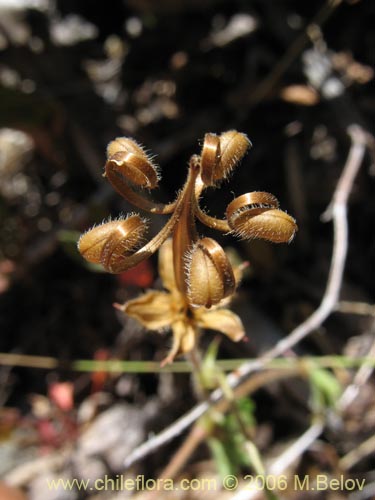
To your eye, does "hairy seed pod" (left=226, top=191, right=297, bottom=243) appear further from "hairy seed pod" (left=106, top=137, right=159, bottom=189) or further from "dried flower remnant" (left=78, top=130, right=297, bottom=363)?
"hairy seed pod" (left=106, top=137, right=159, bottom=189)

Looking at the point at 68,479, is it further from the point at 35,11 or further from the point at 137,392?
the point at 35,11

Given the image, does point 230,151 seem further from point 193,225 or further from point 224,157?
point 193,225

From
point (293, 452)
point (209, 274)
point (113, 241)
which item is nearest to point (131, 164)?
point (113, 241)

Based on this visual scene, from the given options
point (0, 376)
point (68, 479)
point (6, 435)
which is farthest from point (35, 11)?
point (68, 479)

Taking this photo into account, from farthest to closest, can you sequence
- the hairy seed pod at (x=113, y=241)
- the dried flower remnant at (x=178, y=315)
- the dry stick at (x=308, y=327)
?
1. the dry stick at (x=308, y=327)
2. the dried flower remnant at (x=178, y=315)
3. the hairy seed pod at (x=113, y=241)

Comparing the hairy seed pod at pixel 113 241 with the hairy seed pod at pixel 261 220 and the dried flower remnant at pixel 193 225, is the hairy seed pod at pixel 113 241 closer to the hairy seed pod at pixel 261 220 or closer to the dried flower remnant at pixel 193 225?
the dried flower remnant at pixel 193 225

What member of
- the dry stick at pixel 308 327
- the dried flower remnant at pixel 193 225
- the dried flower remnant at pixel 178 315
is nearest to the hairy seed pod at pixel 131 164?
the dried flower remnant at pixel 193 225
